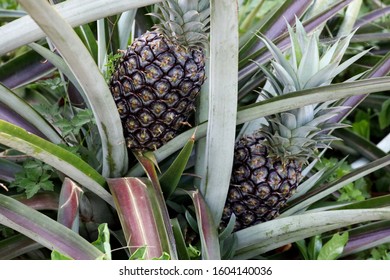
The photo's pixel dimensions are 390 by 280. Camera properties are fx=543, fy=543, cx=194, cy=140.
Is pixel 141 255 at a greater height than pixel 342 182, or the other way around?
pixel 342 182

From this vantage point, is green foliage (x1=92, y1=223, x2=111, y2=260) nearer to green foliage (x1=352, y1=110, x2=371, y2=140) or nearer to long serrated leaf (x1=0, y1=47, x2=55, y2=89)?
long serrated leaf (x1=0, y1=47, x2=55, y2=89)

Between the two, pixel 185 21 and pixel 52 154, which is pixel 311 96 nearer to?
pixel 185 21

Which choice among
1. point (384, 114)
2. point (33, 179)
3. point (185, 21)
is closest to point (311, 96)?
point (185, 21)

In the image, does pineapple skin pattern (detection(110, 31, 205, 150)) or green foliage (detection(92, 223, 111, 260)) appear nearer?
green foliage (detection(92, 223, 111, 260))

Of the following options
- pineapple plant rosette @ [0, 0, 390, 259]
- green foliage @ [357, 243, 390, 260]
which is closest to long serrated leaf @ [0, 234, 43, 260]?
pineapple plant rosette @ [0, 0, 390, 259]

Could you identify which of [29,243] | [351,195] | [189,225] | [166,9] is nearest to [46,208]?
[29,243]

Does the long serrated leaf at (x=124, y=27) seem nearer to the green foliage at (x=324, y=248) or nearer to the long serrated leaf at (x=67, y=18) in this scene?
the long serrated leaf at (x=67, y=18)
